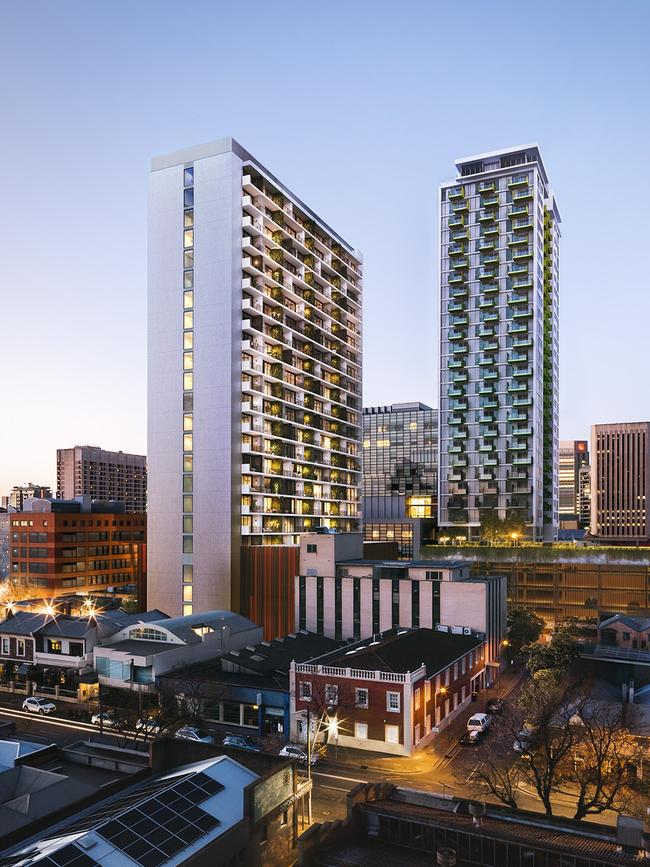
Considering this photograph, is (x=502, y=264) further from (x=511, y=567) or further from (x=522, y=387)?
(x=511, y=567)

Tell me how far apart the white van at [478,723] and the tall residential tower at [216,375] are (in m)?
38.0

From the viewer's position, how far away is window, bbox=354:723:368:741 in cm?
5909

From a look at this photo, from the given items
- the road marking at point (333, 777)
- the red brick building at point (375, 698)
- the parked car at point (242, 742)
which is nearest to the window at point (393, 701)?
the red brick building at point (375, 698)

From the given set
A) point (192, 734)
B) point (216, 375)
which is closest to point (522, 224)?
point (216, 375)

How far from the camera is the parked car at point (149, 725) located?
5913cm

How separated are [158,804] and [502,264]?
14666cm

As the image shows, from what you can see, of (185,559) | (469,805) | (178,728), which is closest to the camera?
(469,805)

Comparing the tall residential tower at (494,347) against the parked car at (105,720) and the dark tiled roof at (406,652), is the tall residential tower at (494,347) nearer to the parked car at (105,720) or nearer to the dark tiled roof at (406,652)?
the dark tiled roof at (406,652)

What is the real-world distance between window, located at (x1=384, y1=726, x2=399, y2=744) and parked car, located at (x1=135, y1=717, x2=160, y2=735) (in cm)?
1966

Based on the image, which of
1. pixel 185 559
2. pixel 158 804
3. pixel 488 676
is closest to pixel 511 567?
pixel 488 676

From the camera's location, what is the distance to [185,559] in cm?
10319

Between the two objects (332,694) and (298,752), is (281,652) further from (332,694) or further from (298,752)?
(298,752)

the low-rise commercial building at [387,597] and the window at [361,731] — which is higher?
the low-rise commercial building at [387,597]

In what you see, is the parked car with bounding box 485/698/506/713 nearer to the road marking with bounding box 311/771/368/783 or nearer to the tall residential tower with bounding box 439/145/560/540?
the road marking with bounding box 311/771/368/783
